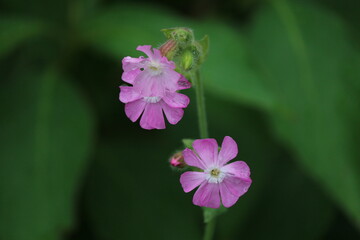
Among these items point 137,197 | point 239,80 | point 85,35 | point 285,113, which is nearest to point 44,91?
point 85,35

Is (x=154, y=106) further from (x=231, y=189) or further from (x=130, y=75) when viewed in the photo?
(x=231, y=189)

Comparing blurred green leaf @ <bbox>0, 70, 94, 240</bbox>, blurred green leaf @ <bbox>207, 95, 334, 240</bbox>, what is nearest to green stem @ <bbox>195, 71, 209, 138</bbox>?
blurred green leaf @ <bbox>0, 70, 94, 240</bbox>

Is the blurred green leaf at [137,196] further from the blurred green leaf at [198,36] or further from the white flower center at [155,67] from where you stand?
the white flower center at [155,67]

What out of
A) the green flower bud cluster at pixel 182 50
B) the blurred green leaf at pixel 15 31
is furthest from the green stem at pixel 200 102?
the blurred green leaf at pixel 15 31

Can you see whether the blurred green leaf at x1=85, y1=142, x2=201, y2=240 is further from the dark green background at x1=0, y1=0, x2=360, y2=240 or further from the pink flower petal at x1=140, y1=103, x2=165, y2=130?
the pink flower petal at x1=140, y1=103, x2=165, y2=130

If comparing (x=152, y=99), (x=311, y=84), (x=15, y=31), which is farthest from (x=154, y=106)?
(x=15, y=31)

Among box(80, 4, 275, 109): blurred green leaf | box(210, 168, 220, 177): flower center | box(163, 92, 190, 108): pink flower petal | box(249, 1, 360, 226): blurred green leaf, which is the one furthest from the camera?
box(249, 1, 360, 226): blurred green leaf
